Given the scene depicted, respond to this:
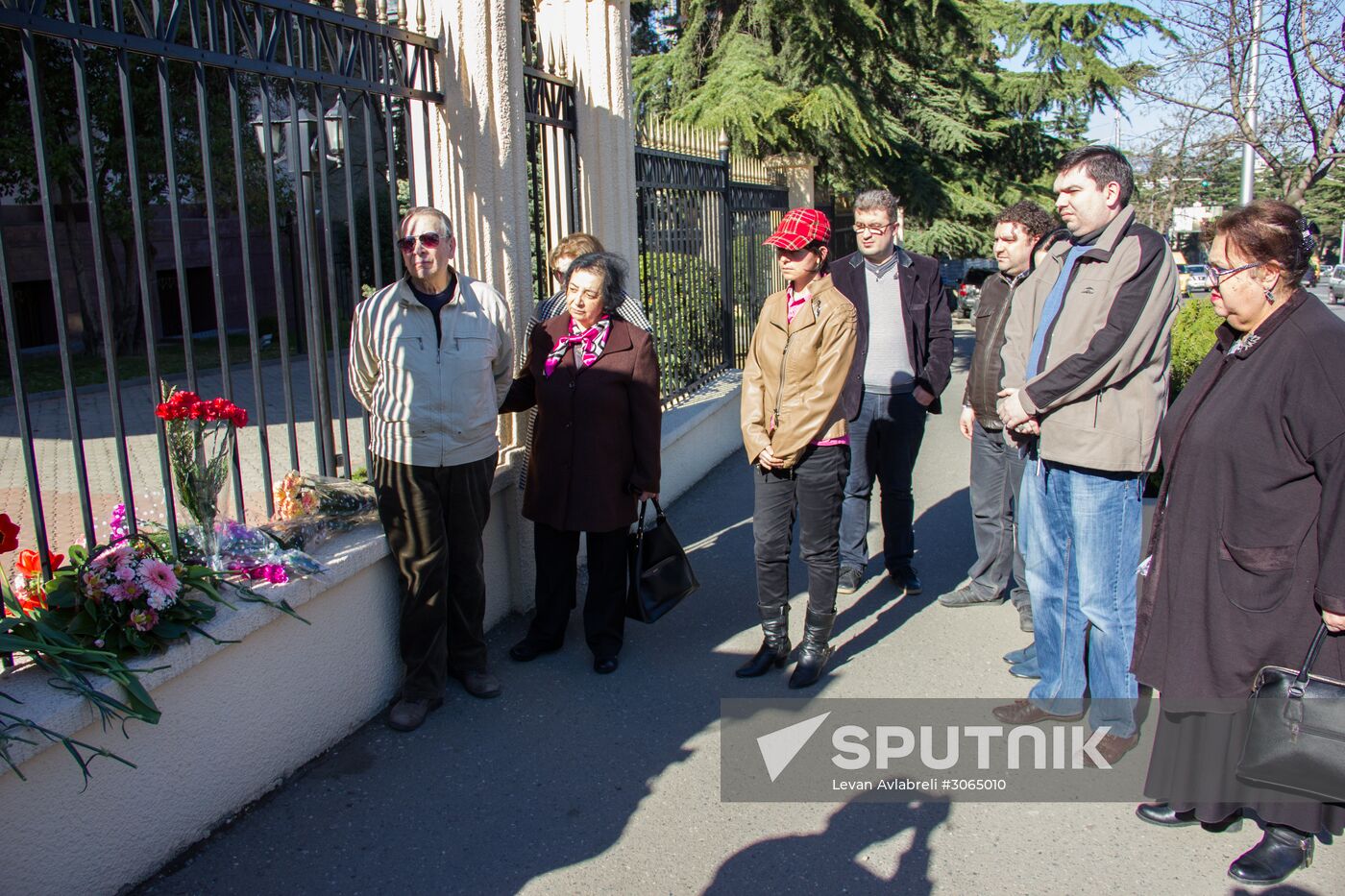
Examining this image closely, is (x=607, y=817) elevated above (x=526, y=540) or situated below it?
below

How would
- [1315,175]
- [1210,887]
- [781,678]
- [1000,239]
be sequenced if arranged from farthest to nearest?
[1315,175] → [1000,239] → [781,678] → [1210,887]

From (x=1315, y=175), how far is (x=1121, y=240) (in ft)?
22.0

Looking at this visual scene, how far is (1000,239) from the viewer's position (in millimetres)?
5016

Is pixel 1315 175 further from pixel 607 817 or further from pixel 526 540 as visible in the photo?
pixel 607 817

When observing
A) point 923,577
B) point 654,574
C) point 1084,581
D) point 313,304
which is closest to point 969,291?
point 923,577

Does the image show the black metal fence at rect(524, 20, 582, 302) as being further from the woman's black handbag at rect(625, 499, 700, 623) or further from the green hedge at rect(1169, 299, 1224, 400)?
the green hedge at rect(1169, 299, 1224, 400)

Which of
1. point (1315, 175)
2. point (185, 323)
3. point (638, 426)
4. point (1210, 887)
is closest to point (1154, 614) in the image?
point (1210, 887)

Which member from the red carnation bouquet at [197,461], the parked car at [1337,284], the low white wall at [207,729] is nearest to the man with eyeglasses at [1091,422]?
the low white wall at [207,729]

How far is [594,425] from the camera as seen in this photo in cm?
442

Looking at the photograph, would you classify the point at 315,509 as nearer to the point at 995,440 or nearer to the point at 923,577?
the point at 995,440

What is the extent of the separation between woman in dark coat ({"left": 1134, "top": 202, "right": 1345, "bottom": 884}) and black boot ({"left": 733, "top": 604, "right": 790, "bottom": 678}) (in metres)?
1.56

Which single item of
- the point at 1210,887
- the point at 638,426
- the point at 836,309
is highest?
the point at 836,309

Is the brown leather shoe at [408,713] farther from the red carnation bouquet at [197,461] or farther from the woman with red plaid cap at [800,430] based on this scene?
the woman with red plaid cap at [800,430]

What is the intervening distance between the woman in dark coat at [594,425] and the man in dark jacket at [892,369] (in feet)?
4.69
